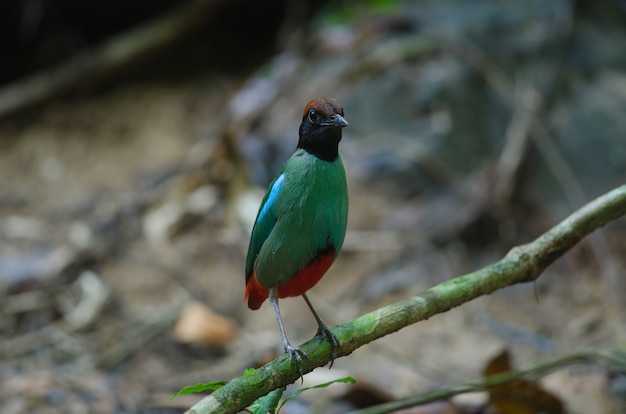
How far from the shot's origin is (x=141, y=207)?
7016 mm

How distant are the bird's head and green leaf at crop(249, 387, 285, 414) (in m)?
0.88

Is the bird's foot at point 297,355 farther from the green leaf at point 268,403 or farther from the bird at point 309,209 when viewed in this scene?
the green leaf at point 268,403

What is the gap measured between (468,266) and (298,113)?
2.23m

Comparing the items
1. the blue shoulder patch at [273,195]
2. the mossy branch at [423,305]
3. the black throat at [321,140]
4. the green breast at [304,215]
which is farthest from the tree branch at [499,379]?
the black throat at [321,140]

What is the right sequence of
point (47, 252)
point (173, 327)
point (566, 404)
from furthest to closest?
point (47, 252)
point (173, 327)
point (566, 404)

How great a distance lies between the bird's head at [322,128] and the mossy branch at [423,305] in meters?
0.65

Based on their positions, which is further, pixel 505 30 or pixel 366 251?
pixel 505 30

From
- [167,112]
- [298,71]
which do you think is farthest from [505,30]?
[167,112]

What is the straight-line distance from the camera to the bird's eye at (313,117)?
9.21 ft

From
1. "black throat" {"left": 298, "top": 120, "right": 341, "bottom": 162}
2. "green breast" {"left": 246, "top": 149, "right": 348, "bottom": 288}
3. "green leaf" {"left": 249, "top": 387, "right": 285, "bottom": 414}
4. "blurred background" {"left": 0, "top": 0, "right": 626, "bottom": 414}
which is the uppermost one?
"blurred background" {"left": 0, "top": 0, "right": 626, "bottom": 414}

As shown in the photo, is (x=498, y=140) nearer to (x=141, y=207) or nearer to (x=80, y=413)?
(x=141, y=207)

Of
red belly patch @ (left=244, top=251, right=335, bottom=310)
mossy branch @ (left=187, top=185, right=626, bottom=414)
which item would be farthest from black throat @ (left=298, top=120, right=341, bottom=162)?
mossy branch @ (left=187, top=185, right=626, bottom=414)

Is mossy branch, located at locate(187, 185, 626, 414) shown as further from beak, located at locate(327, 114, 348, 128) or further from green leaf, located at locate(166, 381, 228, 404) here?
beak, located at locate(327, 114, 348, 128)

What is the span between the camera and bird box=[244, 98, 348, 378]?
111 inches
